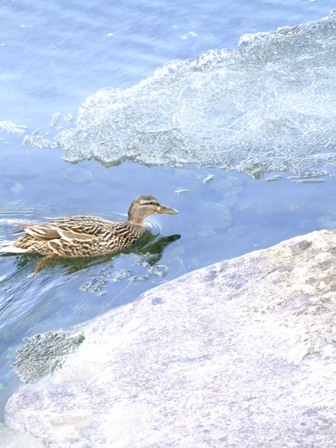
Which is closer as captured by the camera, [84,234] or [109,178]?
[84,234]

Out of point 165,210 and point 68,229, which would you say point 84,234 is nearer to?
point 68,229

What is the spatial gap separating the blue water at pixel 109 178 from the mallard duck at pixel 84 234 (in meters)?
0.15

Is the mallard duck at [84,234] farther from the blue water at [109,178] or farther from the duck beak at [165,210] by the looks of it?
the blue water at [109,178]

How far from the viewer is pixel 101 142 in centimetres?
919

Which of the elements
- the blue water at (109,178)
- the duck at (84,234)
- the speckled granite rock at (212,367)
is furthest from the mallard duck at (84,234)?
the speckled granite rock at (212,367)

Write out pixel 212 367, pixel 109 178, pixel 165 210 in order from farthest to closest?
Result: pixel 109 178
pixel 165 210
pixel 212 367

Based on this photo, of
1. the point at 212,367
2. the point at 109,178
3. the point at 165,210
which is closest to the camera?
the point at 212,367

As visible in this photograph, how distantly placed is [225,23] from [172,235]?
14.0 ft

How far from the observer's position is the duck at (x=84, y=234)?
798cm

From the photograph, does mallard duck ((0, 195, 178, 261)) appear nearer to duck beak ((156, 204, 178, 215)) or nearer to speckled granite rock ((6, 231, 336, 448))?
duck beak ((156, 204, 178, 215))

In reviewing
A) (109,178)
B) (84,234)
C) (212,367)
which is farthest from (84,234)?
(212,367)

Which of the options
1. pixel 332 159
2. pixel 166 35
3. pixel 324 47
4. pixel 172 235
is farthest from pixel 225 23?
pixel 172 235

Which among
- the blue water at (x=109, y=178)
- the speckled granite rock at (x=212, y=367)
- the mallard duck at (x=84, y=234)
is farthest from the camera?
the mallard duck at (x=84, y=234)

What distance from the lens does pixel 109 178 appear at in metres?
8.77
